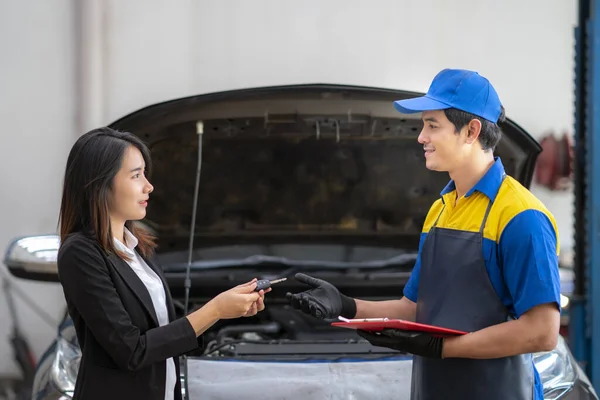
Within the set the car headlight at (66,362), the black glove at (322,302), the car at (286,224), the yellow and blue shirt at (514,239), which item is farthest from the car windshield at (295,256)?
the yellow and blue shirt at (514,239)

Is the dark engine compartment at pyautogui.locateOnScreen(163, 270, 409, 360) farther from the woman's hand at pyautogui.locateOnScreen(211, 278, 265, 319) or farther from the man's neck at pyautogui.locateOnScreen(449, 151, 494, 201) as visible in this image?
the man's neck at pyautogui.locateOnScreen(449, 151, 494, 201)

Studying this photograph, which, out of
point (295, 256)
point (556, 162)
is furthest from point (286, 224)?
point (556, 162)

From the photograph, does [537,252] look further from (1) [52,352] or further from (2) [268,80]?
(2) [268,80]

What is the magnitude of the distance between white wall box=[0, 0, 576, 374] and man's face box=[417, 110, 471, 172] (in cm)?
Result: 230

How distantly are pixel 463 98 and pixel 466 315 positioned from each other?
1.49 ft

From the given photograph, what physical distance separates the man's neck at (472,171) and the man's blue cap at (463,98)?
0.09m

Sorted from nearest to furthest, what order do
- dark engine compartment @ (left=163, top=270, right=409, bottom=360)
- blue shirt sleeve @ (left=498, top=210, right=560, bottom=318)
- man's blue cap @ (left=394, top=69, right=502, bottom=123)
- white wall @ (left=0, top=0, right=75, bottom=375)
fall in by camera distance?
blue shirt sleeve @ (left=498, top=210, right=560, bottom=318) < man's blue cap @ (left=394, top=69, right=502, bottom=123) < dark engine compartment @ (left=163, top=270, right=409, bottom=360) < white wall @ (left=0, top=0, right=75, bottom=375)

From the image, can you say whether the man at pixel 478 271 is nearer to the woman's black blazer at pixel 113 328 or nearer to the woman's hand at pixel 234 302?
the woman's hand at pixel 234 302

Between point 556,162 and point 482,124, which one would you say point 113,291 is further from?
point 556,162

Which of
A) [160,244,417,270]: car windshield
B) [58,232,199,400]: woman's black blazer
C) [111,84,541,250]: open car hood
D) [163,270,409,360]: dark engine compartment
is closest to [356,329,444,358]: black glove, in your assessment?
[58,232,199,400]: woman's black blazer

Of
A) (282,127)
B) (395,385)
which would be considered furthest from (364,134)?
(395,385)

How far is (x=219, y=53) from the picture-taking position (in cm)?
382

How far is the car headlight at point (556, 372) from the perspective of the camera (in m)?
2.01

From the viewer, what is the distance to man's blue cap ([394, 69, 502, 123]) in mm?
1503
